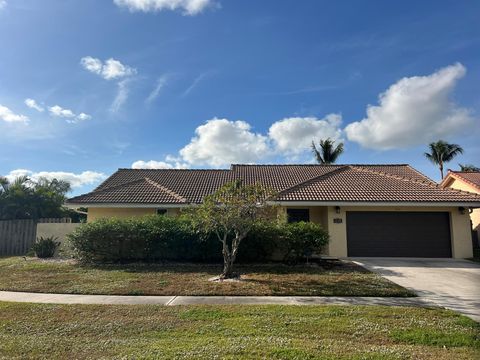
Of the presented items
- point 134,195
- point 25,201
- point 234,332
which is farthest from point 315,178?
point 25,201

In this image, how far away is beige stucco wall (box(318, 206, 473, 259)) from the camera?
1600 cm

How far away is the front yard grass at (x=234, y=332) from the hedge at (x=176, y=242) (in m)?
6.01

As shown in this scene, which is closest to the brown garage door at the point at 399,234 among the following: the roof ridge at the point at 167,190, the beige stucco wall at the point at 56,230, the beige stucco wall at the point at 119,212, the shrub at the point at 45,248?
the roof ridge at the point at 167,190

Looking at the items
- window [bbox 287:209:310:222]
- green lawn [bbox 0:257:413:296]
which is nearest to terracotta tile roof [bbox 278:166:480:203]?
window [bbox 287:209:310:222]

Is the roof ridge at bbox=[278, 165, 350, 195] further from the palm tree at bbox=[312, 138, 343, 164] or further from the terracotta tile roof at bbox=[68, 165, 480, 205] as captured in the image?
the palm tree at bbox=[312, 138, 343, 164]

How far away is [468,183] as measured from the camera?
2302 cm

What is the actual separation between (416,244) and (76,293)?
14.6 meters

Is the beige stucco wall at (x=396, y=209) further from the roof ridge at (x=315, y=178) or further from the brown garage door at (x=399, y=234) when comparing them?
the roof ridge at (x=315, y=178)

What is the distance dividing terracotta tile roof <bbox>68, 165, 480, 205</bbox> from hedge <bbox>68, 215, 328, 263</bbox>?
305 cm

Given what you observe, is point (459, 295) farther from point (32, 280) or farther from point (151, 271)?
point (32, 280)

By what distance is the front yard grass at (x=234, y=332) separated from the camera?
488 cm

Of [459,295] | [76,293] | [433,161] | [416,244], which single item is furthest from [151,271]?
[433,161]

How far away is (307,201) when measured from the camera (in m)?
16.0

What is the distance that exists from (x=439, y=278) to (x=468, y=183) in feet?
50.5
